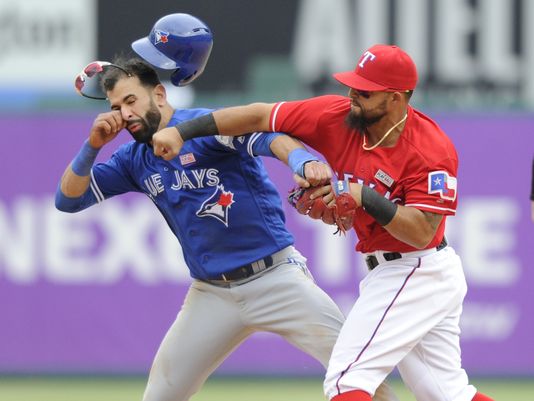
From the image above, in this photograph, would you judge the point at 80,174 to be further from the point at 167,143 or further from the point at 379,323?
the point at 379,323

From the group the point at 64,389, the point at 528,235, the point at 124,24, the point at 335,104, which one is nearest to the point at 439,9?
the point at 124,24

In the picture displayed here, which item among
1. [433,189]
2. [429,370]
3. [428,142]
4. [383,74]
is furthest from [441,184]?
[429,370]

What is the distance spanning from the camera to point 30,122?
1082 centimetres

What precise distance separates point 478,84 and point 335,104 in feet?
31.6

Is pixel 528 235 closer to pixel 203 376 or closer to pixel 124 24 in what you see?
pixel 203 376

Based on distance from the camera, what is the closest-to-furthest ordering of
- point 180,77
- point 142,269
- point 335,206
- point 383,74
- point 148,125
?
point 335,206 → point 383,74 → point 148,125 → point 180,77 → point 142,269

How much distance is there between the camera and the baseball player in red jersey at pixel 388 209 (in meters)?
5.91

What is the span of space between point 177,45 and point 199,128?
61 cm

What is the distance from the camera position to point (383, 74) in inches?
235

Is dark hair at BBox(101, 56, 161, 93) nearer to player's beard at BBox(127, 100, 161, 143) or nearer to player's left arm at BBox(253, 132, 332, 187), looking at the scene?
player's beard at BBox(127, 100, 161, 143)

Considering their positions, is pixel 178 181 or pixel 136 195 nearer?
pixel 178 181

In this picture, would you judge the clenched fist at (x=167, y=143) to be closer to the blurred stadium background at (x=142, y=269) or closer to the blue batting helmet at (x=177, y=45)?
the blue batting helmet at (x=177, y=45)

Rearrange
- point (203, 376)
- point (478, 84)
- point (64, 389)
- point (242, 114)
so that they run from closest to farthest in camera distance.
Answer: point (242, 114) < point (203, 376) < point (64, 389) < point (478, 84)

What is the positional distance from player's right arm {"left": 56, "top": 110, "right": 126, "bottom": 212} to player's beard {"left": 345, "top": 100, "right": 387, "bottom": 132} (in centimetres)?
118
